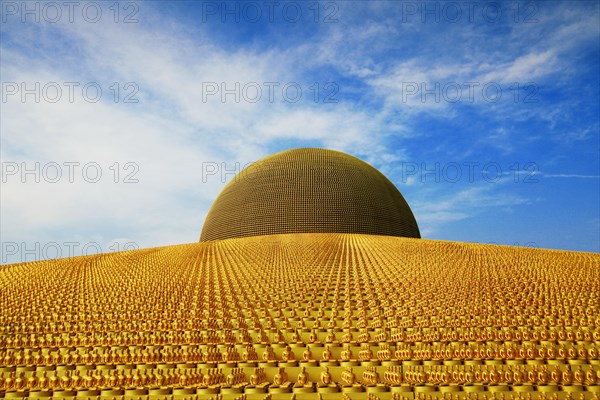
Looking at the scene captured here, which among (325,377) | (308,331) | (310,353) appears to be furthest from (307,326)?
(325,377)

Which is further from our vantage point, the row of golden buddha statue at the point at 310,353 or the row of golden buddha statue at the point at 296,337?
the row of golden buddha statue at the point at 296,337

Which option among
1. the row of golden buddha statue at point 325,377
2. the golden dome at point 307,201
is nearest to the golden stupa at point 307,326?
the row of golden buddha statue at point 325,377

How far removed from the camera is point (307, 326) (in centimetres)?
606

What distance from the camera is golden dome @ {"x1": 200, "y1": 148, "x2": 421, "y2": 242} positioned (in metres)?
18.2

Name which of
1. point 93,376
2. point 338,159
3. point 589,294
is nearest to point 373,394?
point 93,376

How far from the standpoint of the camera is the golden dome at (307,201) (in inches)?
719

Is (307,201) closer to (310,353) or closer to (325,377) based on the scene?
(310,353)

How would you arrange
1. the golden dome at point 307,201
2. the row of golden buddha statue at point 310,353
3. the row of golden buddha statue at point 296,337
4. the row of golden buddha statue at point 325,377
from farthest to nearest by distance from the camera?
the golden dome at point 307,201
the row of golden buddha statue at point 296,337
the row of golden buddha statue at point 310,353
the row of golden buddha statue at point 325,377

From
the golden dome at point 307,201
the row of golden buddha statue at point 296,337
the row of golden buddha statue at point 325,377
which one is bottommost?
the row of golden buddha statue at point 325,377

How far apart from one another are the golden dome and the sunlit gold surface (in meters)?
8.58

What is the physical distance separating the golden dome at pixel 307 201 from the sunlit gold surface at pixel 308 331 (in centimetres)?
858

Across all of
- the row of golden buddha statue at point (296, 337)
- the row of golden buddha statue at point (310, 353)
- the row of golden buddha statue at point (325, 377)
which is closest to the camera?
the row of golden buddha statue at point (325, 377)

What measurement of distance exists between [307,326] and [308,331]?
19 centimetres

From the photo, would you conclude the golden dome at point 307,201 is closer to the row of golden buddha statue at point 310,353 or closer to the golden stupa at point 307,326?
the golden stupa at point 307,326
